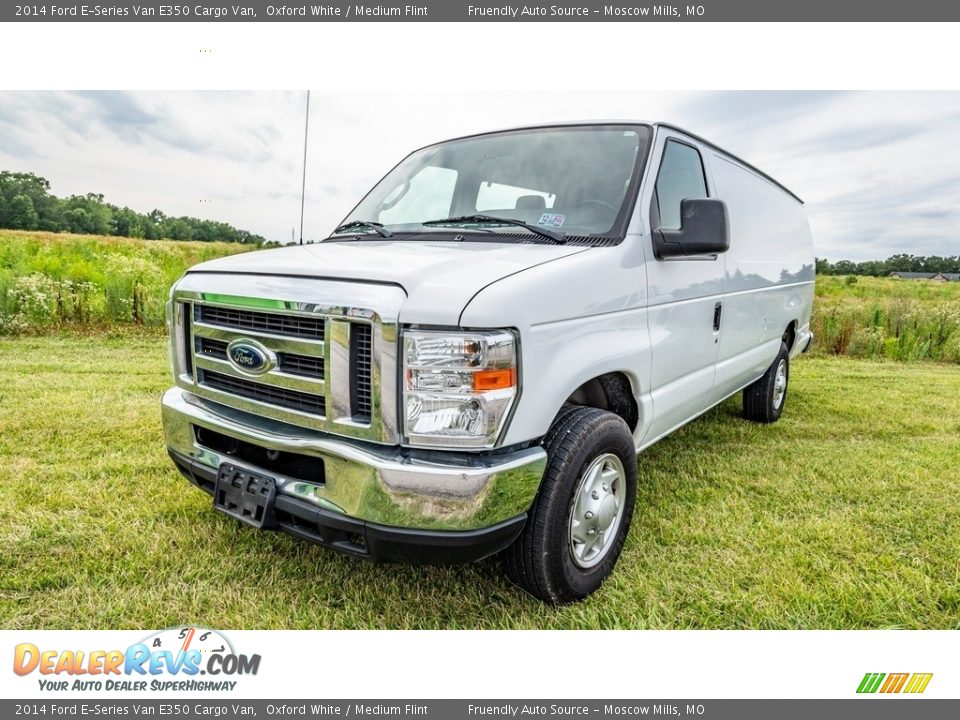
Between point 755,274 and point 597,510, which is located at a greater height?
point 755,274

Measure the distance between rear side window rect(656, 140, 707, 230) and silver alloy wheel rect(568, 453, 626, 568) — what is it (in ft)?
4.34

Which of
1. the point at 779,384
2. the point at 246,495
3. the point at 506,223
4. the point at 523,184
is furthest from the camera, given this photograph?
the point at 779,384

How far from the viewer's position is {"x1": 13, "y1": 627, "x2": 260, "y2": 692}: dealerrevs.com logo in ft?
7.20

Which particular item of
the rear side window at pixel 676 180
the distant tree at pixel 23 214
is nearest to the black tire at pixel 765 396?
the rear side window at pixel 676 180

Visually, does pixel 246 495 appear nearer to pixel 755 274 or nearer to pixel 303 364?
pixel 303 364

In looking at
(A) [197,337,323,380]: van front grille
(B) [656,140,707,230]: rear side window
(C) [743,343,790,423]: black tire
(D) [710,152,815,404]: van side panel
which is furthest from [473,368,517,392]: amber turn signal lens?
(C) [743,343,790,423]: black tire

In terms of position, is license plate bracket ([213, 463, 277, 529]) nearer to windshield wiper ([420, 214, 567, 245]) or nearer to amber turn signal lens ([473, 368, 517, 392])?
amber turn signal lens ([473, 368, 517, 392])

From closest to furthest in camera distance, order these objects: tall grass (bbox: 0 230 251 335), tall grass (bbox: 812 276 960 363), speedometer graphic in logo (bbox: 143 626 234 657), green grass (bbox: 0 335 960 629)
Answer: speedometer graphic in logo (bbox: 143 626 234 657), green grass (bbox: 0 335 960 629), tall grass (bbox: 0 230 251 335), tall grass (bbox: 812 276 960 363)

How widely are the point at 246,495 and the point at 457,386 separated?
1.02 m

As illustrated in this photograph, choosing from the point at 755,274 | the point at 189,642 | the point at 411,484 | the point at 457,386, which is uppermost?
the point at 755,274

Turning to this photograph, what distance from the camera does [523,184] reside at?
10.6ft

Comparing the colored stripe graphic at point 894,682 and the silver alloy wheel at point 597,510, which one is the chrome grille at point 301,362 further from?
the colored stripe graphic at point 894,682

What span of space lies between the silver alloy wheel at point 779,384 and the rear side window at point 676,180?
101 inches

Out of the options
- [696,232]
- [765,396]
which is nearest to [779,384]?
[765,396]
